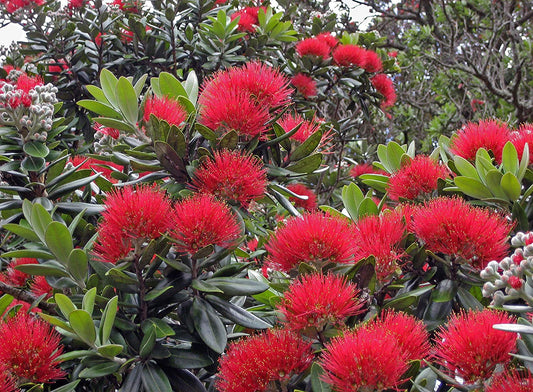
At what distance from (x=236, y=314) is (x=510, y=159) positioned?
1.03 m

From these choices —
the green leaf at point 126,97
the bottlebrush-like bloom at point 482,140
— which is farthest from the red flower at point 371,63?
the green leaf at point 126,97

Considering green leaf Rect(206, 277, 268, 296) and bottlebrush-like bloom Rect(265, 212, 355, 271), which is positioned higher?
bottlebrush-like bloom Rect(265, 212, 355, 271)

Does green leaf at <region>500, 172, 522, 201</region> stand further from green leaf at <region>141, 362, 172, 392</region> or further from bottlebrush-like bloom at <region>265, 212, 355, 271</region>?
green leaf at <region>141, 362, 172, 392</region>

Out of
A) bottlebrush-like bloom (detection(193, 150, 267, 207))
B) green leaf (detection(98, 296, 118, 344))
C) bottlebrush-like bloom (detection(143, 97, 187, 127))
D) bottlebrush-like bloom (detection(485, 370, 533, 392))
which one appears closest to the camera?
bottlebrush-like bloom (detection(485, 370, 533, 392))

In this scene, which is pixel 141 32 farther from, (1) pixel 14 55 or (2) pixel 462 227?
(2) pixel 462 227

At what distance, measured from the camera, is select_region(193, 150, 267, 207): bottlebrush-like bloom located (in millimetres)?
1688

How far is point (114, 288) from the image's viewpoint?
1.77 m

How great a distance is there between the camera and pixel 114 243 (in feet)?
5.34

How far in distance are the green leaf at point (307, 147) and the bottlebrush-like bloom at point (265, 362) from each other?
2.35ft

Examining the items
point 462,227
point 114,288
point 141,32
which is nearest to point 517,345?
point 462,227

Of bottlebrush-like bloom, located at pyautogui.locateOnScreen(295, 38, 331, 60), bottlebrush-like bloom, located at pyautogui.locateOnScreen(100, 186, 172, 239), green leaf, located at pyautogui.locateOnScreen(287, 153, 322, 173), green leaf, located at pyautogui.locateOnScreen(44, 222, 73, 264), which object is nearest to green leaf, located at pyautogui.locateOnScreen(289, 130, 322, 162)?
green leaf, located at pyautogui.locateOnScreen(287, 153, 322, 173)

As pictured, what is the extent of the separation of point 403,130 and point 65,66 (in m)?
4.38

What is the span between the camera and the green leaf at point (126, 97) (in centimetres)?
185

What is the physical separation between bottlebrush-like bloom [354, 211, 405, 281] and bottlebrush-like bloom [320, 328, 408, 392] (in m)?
0.37
